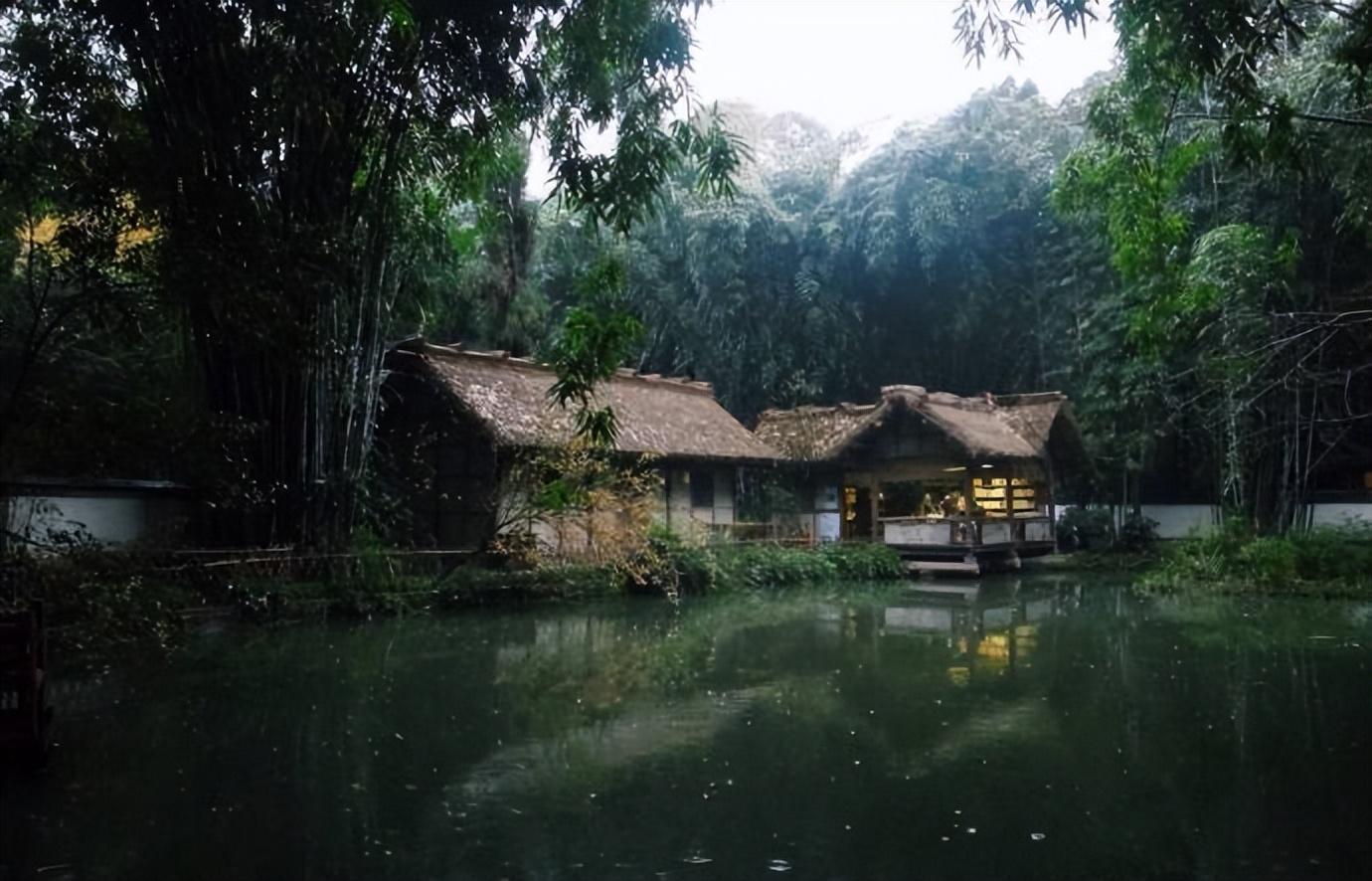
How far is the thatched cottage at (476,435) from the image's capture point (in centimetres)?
1616

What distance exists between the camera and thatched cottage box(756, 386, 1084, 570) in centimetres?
2062

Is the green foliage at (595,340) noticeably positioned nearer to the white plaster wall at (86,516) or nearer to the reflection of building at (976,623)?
the reflection of building at (976,623)

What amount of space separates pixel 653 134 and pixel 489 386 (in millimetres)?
10914

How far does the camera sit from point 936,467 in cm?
2230

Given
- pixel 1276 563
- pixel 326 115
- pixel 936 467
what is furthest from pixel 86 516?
pixel 1276 563

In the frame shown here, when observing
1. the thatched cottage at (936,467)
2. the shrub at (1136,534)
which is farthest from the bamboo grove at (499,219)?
the thatched cottage at (936,467)

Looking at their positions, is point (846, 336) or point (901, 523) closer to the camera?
point (901, 523)

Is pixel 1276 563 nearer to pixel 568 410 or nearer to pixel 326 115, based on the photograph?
pixel 568 410

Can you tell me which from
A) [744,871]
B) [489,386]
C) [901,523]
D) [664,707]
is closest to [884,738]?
[664,707]

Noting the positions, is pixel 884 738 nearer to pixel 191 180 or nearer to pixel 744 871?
pixel 744 871

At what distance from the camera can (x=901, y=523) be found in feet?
68.8

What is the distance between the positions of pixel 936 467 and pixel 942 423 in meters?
1.83

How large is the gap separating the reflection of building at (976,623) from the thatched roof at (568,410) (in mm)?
4948

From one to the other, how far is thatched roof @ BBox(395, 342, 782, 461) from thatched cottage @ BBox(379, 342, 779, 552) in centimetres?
2
